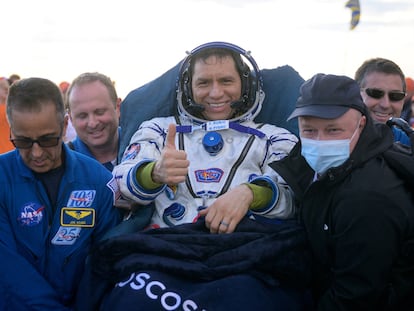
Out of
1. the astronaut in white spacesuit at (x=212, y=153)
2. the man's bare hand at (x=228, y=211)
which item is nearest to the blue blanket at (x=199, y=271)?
the man's bare hand at (x=228, y=211)

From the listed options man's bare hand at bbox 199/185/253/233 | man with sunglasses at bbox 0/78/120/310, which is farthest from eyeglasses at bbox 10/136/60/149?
man's bare hand at bbox 199/185/253/233

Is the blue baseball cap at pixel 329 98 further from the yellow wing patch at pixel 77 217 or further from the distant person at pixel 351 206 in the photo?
the yellow wing patch at pixel 77 217

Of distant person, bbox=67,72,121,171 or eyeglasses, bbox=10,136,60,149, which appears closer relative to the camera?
eyeglasses, bbox=10,136,60,149

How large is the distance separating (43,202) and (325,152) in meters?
1.39

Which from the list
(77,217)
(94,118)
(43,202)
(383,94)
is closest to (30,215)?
(43,202)

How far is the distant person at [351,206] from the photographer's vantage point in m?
2.01

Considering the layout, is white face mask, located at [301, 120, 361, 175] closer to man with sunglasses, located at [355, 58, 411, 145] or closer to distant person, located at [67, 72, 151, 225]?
man with sunglasses, located at [355, 58, 411, 145]

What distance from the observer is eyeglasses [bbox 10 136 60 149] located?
2.46m

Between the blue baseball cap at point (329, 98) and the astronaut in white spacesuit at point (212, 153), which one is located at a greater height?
the blue baseball cap at point (329, 98)

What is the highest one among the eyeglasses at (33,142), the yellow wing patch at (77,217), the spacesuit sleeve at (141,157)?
the eyeglasses at (33,142)

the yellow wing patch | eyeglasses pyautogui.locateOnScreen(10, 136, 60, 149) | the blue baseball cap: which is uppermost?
the blue baseball cap

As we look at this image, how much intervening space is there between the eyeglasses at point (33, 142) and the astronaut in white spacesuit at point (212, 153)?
44 centimetres

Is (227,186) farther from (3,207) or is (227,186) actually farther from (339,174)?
(3,207)

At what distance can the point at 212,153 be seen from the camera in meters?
2.96
